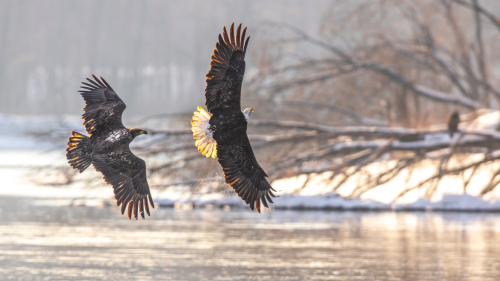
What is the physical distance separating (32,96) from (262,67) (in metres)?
49.7

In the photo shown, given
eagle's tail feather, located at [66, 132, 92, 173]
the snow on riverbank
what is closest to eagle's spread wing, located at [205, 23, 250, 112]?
eagle's tail feather, located at [66, 132, 92, 173]

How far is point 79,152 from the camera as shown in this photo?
734cm

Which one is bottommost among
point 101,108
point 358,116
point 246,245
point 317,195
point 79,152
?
point 246,245

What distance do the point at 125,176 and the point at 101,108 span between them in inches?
26.4

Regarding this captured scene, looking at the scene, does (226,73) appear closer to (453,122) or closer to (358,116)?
(453,122)

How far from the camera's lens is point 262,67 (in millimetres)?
19812

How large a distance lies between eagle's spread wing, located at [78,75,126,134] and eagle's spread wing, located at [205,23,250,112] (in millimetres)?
813

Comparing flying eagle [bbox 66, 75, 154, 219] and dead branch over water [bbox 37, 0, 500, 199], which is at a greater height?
dead branch over water [bbox 37, 0, 500, 199]

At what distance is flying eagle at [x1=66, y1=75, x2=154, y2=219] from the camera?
7.37m

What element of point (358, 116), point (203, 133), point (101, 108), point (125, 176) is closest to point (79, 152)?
point (101, 108)

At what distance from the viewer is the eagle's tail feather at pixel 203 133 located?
7695mm

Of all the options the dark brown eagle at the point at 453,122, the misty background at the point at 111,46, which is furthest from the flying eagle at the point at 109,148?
the misty background at the point at 111,46

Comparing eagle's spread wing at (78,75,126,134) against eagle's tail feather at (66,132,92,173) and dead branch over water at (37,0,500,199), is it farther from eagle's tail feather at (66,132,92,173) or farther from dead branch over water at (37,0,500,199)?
dead branch over water at (37,0,500,199)

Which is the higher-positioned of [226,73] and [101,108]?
[226,73]
